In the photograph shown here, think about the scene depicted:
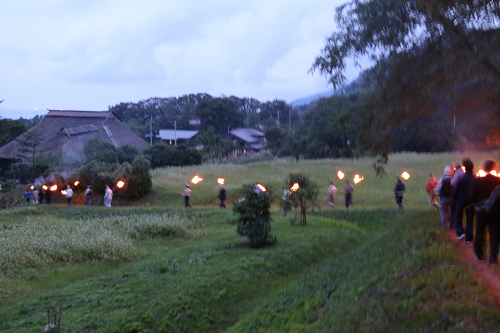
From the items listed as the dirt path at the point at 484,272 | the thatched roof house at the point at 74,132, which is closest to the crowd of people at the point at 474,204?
the dirt path at the point at 484,272

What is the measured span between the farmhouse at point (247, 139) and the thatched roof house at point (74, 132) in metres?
17.2

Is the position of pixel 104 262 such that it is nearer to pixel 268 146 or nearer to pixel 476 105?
pixel 476 105

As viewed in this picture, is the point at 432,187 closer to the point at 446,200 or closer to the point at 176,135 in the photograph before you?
the point at 446,200

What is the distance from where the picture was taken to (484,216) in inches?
276

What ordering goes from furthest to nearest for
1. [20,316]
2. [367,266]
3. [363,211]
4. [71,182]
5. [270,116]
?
1. [270,116]
2. [71,182]
3. [363,211]
4. [367,266]
5. [20,316]

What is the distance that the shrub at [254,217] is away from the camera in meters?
13.7

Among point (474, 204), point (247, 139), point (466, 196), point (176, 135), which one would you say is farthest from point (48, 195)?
point (247, 139)

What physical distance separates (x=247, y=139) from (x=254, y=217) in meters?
56.6

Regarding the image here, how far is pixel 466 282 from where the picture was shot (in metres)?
6.41

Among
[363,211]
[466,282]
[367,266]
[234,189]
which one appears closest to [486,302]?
[466,282]

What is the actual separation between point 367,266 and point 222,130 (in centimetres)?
6568

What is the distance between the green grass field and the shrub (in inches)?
20.4

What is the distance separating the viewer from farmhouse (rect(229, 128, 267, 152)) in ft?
228

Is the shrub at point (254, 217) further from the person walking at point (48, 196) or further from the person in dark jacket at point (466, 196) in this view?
the person walking at point (48, 196)
